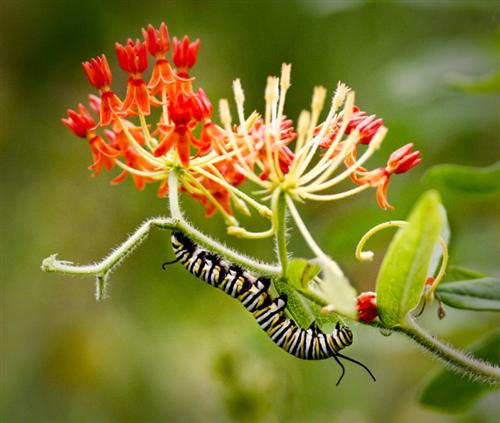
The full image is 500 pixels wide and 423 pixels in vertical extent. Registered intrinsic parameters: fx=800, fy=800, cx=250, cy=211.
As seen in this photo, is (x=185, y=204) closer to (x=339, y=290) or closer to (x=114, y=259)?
(x=114, y=259)

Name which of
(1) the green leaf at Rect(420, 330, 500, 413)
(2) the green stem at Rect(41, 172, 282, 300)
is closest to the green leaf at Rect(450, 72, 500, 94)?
(1) the green leaf at Rect(420, 330, 500, 413)

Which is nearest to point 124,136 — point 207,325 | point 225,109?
point 225,109

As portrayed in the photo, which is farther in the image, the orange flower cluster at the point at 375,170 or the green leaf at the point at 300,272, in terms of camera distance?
the orange flower cluster at the point at 375,170

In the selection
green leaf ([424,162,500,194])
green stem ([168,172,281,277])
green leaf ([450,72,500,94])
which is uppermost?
green leaf ([450,72,500,94])

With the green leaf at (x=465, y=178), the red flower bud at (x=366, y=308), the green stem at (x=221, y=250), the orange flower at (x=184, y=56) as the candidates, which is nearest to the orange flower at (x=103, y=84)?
the orange flower at (x=184, y=56)

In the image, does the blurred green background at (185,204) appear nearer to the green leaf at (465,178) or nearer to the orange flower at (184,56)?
the green leaf at (465,178)

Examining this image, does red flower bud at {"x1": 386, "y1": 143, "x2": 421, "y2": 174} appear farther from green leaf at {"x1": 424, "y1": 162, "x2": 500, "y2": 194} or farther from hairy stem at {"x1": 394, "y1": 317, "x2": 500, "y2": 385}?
green leaf at {"x1": 424, "y1": 162, "x2": 500, "y2": 194}
